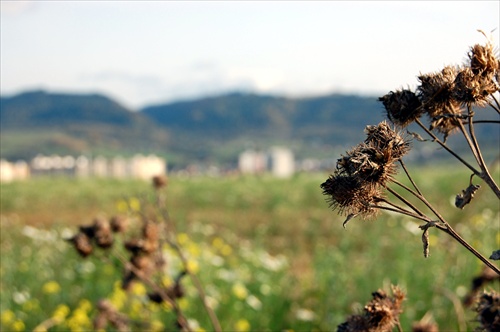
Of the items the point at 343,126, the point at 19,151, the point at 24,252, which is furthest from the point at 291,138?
the point at 24,252

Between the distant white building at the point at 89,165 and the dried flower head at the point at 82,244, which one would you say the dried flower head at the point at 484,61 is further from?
the distant white building at the point at 89,165

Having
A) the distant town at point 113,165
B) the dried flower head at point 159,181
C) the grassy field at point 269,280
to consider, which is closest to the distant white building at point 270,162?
the distant town at point 113,165

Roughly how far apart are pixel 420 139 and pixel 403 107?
14cm

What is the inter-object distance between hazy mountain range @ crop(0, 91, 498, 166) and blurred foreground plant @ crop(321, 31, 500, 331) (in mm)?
115518

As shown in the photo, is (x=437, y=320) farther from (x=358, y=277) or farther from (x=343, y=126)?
(x=343, y=126)

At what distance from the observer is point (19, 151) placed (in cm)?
12269

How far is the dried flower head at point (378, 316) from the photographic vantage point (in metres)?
1.59

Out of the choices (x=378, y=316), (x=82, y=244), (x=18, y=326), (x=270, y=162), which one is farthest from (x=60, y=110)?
(x=378, y=316)

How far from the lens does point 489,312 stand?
132cm

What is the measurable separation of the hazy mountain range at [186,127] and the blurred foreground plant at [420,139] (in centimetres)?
11552

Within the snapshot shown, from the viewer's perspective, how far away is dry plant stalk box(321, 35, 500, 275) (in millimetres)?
1372

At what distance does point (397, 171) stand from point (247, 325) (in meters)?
4.23

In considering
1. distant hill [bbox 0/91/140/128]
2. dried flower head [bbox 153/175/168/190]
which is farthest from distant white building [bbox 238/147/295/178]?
distant hill [bbox 0/91/140/128]

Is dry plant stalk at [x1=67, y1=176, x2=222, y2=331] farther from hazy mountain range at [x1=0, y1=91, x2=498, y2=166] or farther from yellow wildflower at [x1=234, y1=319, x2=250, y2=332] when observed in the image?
hazy mountain range at [x1=0, y1=91, x2=498, y2=166]
